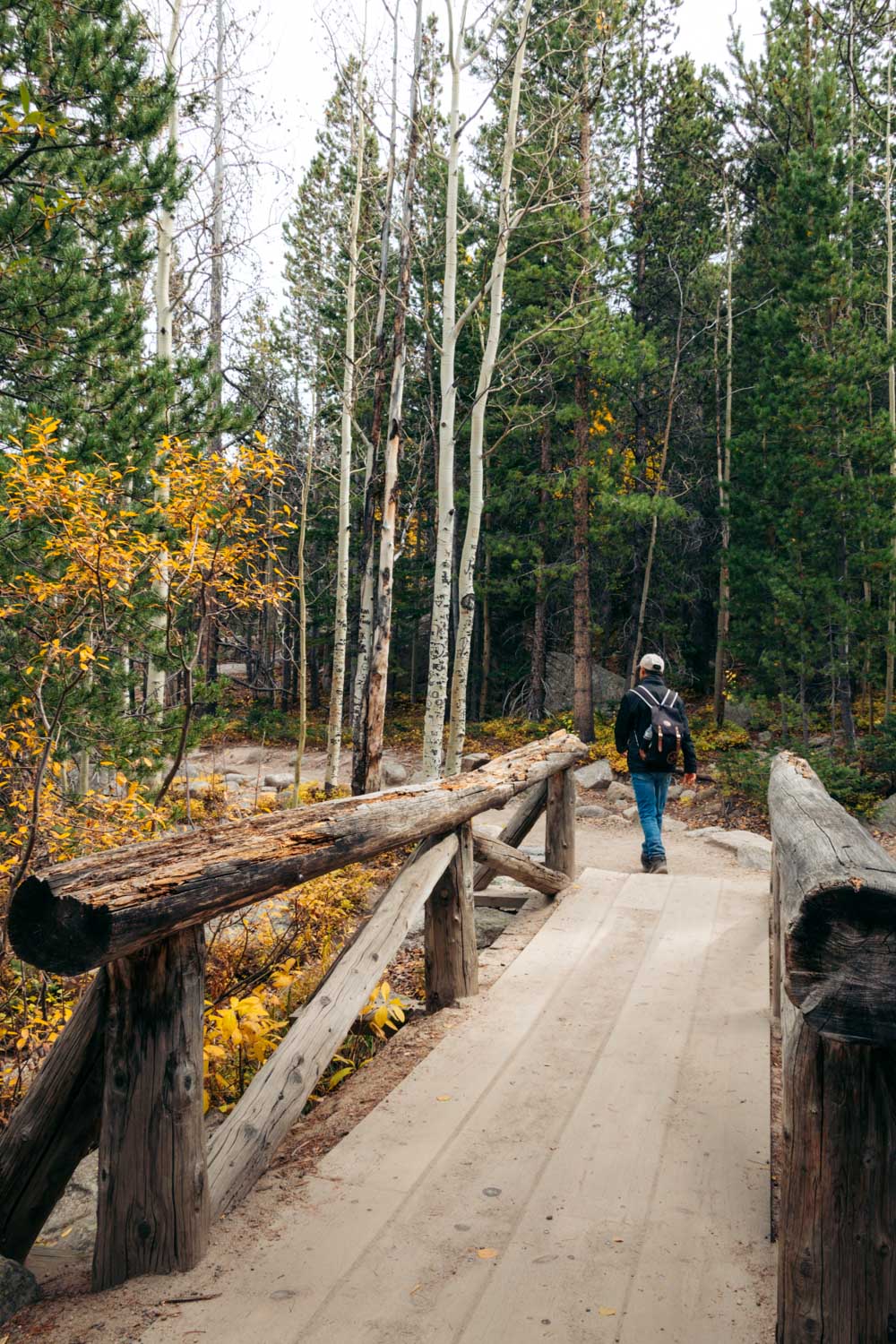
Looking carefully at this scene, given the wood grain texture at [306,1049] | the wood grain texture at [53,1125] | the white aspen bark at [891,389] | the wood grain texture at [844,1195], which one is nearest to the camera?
the wood grain texture at [844,1195]

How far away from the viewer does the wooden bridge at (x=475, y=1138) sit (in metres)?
1.94

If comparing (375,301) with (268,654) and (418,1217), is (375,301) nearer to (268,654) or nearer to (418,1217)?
(268,654)

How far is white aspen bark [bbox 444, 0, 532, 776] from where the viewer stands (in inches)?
499

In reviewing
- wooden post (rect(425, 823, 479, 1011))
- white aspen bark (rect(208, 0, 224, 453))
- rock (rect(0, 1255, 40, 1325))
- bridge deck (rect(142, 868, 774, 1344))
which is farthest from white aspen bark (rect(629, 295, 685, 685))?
rock (rect(0, 1255, 40, 1325))

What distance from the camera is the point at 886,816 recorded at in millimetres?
13289

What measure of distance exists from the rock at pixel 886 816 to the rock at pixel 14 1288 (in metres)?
12.7

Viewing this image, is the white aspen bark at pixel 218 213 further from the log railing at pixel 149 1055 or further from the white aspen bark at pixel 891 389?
the log railing at pixel 149 1055

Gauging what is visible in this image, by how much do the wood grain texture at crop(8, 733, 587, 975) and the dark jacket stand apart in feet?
11.6

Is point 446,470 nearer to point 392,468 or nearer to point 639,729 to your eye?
point 392,468

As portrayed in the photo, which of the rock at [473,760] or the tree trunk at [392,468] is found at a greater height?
the tree trunk at [392,468]

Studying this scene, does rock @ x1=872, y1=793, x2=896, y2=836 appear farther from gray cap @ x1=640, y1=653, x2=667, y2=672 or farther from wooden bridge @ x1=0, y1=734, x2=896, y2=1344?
wooden bridge @ x1=0, y1=734, x2=896, y2=1344

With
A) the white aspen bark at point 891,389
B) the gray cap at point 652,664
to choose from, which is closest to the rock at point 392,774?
the white aspen bark at point 891,389

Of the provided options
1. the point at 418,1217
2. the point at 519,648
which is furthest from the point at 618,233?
the point at 418,1217

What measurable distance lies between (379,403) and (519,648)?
436 inches
